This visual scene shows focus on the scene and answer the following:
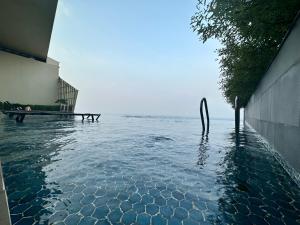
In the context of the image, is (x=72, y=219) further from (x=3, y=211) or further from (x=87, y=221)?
(x=3, y=211)

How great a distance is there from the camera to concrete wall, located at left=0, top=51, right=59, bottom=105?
3628cm

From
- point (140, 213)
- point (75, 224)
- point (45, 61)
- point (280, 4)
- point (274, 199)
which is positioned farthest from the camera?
point (45, 61)

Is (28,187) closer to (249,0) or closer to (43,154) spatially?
(43,154)

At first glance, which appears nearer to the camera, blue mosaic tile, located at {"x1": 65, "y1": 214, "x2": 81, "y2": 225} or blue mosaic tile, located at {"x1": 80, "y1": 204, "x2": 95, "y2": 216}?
blue mosaic tile, located at {"x1": 65, "y1": 214, "x2": 81, "y2": 225}

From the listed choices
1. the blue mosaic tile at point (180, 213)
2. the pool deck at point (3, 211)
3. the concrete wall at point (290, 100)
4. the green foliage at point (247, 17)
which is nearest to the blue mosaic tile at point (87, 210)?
the blue mosaic tile at point (180, 213)

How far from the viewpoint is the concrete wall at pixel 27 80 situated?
36.3 m

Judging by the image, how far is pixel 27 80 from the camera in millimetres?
39688

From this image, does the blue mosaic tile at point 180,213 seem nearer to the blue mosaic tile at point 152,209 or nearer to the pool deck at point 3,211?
the blue mosaic tile at point 152,209

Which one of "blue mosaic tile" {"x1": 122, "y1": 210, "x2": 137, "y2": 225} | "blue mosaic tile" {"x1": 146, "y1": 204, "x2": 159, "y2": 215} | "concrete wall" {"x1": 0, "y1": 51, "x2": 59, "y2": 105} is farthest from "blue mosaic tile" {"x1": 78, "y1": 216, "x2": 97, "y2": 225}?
"concrete wall" {"x1": 0, "y1": 51, "x2": 59, "y2": 105}

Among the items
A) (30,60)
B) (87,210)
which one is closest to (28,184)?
(87,210)

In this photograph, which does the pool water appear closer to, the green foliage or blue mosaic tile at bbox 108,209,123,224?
blue mosaic tile at bbox 108,209,123,224

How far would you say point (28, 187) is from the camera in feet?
18.2

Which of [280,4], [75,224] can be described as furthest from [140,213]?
[280,4]

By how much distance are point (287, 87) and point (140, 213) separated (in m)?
6.40
